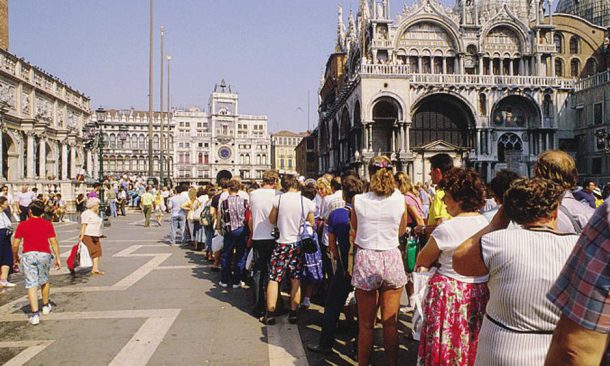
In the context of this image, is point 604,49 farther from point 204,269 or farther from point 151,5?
point 204,269

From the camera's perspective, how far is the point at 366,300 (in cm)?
435

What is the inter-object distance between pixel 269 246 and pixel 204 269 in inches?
156

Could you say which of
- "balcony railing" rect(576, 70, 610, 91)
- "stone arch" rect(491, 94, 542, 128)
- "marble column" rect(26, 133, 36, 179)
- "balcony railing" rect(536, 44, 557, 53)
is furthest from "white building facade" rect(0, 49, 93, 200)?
"balcony railing" rect(576, 70, 610, 91)

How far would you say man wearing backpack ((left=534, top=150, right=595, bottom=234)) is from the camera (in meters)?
3.36

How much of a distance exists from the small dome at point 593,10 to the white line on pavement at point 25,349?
5529cm

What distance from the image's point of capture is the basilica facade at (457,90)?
3166cm

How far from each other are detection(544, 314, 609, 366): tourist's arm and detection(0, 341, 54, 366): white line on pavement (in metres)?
5.34

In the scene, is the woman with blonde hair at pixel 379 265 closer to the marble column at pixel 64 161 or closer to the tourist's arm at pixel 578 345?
the tourist's arm at pixel 578 345

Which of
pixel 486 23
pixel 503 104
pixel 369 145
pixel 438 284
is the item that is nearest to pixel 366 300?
pixel 438 284

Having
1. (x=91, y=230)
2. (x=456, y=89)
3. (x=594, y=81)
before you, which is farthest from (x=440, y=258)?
(x=594, y=81)

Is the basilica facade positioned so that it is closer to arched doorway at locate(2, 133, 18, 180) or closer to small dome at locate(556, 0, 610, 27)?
small dome at locate(556, 0, 610, 27)

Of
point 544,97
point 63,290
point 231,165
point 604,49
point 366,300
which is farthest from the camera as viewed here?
point 231,165

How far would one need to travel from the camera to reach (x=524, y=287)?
2270 mm

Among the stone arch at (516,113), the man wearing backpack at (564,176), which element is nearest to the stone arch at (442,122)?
the stone arch at (516,113)
